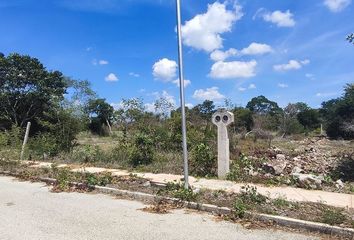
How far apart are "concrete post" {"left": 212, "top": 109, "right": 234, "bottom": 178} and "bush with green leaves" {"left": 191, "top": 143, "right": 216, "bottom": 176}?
709 millimetres

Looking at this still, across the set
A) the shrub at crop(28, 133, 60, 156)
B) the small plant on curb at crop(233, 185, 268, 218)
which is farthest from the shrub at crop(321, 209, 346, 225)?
the shrub at crop(28, 133, 60, 156)

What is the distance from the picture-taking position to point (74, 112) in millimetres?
18422

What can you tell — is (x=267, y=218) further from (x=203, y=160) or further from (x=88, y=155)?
(x=88, y=155)

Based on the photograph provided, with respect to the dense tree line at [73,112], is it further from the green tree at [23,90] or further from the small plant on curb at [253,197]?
the small plant on curb at [253,197]

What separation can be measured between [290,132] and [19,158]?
36250mm

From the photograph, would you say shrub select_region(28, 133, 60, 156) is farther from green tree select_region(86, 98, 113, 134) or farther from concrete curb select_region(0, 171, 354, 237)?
green tree select_region(86, 98, 113, 134)

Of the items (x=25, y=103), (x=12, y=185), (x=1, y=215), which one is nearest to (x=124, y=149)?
(x=12, y=185)

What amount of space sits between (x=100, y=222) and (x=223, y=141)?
4.80 meters

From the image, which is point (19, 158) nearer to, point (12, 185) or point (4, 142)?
point (4, 142)

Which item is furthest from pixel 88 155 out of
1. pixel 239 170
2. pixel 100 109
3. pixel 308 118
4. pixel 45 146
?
pixel 308 118

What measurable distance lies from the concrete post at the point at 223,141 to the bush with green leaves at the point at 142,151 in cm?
367

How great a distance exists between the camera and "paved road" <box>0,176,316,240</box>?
6.52 meters

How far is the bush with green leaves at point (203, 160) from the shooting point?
39.2 ft

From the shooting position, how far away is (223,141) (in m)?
11.2
